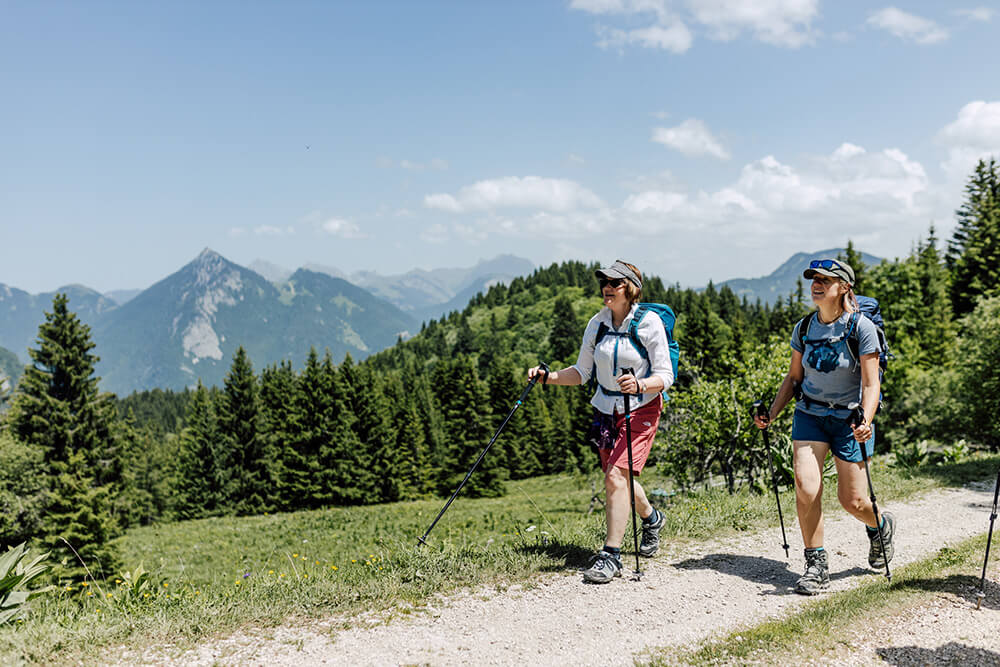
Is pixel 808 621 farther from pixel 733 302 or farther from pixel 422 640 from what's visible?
pixel 733 302

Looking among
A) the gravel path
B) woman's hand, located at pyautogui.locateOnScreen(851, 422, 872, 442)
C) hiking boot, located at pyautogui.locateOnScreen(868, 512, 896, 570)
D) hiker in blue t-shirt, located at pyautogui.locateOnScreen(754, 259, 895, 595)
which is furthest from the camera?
hiking boot, located at pyautogui.locateOnScreen(868, 512, 896, 570)

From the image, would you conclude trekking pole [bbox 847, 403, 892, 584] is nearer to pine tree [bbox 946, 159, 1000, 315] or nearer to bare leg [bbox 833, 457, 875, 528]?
bare leg [bbox 833, 457, 875, 528]

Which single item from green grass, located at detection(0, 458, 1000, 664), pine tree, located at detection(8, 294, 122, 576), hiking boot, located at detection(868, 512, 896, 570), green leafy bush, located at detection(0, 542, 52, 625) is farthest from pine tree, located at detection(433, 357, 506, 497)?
green leafy bush, located at detection(0, 542, 52, 625)

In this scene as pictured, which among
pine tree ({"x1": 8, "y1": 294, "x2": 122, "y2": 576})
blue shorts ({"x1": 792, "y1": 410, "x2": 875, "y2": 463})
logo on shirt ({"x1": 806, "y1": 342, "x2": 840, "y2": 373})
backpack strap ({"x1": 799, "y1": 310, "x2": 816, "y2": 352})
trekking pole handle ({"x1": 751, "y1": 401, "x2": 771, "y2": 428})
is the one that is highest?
backpack strap ({"x1": 799, "y1": 310, "x2": 816, "y2": 352})

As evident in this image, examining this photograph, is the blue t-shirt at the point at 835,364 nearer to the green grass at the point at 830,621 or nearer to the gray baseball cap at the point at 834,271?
the gray baseball cap at the point at 834,271

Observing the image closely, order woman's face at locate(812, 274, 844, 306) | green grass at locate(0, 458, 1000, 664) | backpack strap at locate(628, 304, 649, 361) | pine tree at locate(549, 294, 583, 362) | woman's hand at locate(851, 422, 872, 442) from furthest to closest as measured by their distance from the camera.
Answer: pine tree at locate(549, 294, 583, 362) → backpack strap at locate(628, 304, 649, 361) → woman's face at locate(812, 274, 844, 306) → woman's hand at locate(851, 422, 872, 442) → green grass at locate(0, 458, 1000, 664)

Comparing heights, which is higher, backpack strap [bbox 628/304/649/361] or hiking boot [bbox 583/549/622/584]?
backpack strap [bbox 628/304/649/361]

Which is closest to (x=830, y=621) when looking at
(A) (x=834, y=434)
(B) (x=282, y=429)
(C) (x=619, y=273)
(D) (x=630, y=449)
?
(A) (x=834, y=434)

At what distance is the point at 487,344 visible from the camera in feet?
477

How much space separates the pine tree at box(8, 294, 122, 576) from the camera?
28.0 meters

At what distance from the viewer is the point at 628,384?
17.0 feet

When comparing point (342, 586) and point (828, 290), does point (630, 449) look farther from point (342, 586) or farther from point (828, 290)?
point (342, 586)

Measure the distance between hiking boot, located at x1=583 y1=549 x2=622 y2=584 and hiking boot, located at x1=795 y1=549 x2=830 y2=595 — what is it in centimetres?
153

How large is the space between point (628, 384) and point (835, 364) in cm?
179
